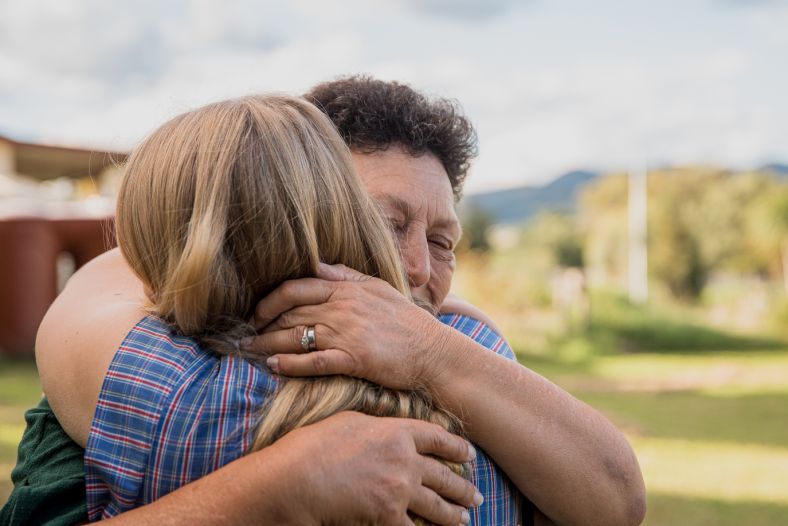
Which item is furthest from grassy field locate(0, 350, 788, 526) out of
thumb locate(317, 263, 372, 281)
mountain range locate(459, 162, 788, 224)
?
mountain range locate(459, 162, 788, 224)

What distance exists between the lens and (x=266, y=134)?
58.6 inches

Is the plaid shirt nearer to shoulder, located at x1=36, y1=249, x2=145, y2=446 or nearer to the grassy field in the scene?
shoulder, located at x1=36, y1=249, x2=145, y2=446

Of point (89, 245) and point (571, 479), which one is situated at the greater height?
point (571, 479)

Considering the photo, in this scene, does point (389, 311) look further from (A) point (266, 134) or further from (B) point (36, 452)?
(B) point (36, 452)

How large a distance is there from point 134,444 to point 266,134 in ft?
1.92

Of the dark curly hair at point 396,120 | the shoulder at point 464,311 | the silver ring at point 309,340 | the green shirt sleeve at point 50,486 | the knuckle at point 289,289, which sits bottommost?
the green shirt sleeve at point 50,486

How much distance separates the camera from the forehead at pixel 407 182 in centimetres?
207

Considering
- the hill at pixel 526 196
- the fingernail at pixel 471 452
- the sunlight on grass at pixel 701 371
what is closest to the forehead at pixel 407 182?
the fingernail at pixel 471 452

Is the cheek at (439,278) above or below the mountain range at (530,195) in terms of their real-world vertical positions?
above

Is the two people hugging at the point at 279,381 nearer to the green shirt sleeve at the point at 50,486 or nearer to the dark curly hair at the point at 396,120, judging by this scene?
the green shirt sleeve at the point at 50,486

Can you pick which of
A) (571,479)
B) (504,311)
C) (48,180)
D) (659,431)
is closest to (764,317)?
(504,311)

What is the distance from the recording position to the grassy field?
22.3 feet

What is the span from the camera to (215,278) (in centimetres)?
147

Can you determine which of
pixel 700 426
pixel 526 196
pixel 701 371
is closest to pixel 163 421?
pixel 700 426
